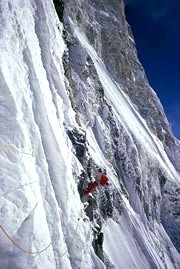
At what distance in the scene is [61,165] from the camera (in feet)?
38.0

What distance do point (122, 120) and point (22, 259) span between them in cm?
3264

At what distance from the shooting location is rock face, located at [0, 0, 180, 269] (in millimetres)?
8320

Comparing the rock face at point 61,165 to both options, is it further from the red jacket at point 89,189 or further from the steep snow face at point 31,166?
the red jacket at point 89,189

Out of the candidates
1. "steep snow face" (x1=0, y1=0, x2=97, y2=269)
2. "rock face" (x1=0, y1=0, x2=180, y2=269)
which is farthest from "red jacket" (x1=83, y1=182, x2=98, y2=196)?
"steep snow face" (x1=0, y1=0, x2=97, y2=269)

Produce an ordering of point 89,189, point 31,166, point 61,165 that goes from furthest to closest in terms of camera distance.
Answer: point 89,189, point 61,165, point 31,166

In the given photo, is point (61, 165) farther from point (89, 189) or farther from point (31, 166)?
point (89, 189)

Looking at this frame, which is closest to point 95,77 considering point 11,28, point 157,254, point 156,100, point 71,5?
point 71,5

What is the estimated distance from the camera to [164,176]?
150ft

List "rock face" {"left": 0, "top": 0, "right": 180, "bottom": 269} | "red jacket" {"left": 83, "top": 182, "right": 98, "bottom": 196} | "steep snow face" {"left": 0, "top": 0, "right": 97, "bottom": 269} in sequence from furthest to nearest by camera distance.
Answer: "red jacket" {"left": 83, "top": 182, "right": 98, "bottom": 196}, "rock face" {"left": 0, "top": 0, "right": 180, "bottom": 269}, "steep snow face" {"left": 0, "top": 0, "right": 97, "bottom": 269}

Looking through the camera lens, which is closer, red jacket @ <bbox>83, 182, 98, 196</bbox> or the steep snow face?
the steep snow face

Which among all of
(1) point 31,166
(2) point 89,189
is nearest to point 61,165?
(1) point 31,166

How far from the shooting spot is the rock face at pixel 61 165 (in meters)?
8.32

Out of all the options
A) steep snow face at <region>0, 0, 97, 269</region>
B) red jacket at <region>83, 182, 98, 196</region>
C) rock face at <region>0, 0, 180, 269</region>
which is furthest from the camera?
red jacket at <region>83, 182, 98, 196</region>

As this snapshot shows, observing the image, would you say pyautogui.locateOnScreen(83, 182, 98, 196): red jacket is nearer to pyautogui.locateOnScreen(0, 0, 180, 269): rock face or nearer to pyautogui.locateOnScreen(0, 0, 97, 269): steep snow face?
pyautogui.locateOnScreen(0, 0, 180, 269): rock face
